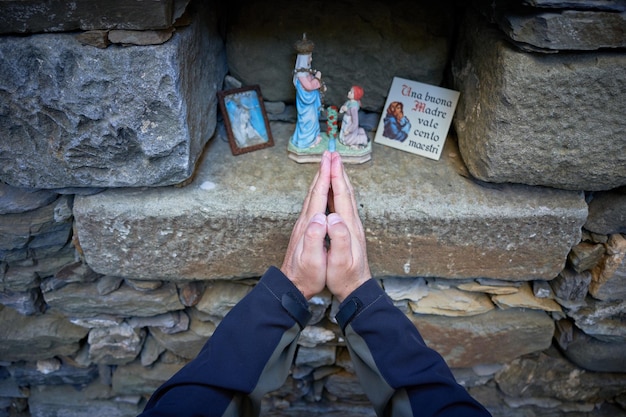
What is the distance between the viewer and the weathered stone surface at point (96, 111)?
4.07 ft

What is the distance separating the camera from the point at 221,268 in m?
1.58

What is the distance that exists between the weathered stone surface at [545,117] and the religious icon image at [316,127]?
0.37 m

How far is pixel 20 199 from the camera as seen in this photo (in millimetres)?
1484

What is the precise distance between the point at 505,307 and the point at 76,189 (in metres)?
1.52

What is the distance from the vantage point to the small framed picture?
1668mm

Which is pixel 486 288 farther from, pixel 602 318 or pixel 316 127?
pixel 316 127

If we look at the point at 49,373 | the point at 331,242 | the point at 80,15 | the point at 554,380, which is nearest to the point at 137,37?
the point at 80,15

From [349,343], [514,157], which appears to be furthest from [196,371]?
[514,157]

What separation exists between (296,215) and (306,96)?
1.36 feet

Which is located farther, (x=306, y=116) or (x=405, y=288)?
(x=405, y=288)

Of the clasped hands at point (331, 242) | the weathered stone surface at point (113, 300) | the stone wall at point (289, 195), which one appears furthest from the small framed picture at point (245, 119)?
the weathered stone surface at point (113, 300)

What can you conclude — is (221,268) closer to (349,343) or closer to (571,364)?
(349,343)

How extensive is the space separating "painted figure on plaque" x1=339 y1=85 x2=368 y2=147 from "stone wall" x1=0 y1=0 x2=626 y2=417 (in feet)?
0.35

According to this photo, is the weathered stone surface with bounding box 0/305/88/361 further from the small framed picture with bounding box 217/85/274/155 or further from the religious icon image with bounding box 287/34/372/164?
the religious icon image with bounding box 287/34/372/164
